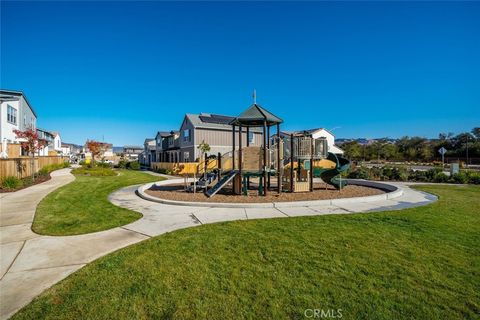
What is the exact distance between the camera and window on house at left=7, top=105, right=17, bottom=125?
2290 cm

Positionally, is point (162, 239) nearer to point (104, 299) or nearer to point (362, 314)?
point (104, 299)

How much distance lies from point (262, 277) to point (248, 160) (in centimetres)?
801

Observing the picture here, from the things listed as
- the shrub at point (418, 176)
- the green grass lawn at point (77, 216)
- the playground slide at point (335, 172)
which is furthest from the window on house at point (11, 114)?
the shrub at point (418, 176)

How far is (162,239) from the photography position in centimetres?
513

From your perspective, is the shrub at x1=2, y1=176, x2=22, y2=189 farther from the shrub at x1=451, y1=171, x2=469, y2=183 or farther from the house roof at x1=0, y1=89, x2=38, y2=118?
the shrub at x1=451, y1=171, x2=469, y2=183

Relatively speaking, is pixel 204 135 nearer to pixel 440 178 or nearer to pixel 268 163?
pixel 268 163

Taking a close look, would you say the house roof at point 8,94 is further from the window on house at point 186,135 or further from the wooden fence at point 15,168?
the window on house at point 186,135

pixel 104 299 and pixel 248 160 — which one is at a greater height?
pixel 248 160

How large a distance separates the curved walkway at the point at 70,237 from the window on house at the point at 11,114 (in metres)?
19.1

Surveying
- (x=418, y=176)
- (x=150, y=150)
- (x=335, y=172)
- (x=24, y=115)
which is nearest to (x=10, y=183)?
(x=335, y=172)

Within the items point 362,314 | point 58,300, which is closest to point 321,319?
point 362,314

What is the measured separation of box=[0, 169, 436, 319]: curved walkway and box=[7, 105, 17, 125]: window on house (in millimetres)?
19103

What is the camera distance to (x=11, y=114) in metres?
23.7

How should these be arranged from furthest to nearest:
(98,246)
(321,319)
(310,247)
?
(98,246) < (310,247) < (321,319)
